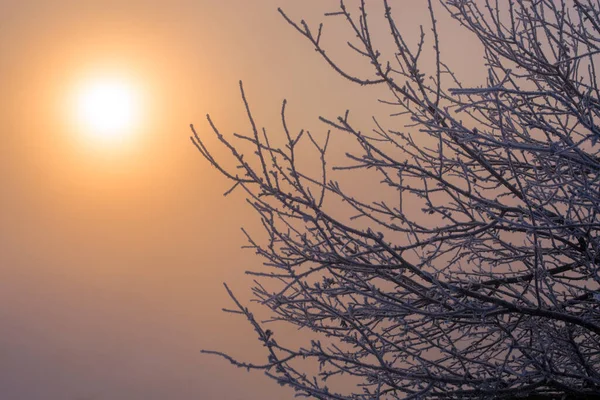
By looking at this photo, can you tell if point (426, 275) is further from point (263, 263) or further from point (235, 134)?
point (235, 134)

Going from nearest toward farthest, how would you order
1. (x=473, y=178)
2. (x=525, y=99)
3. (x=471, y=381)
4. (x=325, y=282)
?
(x=471, y=381) < (x=325, y=282) < (x=525, y=99) < (x=473, y=178)

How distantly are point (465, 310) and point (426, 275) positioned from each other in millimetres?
450

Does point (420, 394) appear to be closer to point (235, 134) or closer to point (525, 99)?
point (235, 134)

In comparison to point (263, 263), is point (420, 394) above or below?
below

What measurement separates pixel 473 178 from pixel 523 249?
0.72 metres

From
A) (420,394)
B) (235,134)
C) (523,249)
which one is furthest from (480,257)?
(235,134)

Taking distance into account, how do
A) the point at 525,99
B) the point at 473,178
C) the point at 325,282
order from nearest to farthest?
the point at 325,282 < the point at 525,99 < the point at 473,178

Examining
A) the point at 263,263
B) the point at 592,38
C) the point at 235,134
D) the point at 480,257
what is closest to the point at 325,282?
the point at 263,263

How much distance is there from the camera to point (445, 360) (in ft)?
18.4

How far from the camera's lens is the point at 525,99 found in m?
5.10

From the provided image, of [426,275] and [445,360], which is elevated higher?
[445,360]

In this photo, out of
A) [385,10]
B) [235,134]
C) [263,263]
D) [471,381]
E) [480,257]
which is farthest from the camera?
[480,257]

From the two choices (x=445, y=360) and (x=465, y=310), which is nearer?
(x=465, y=310)

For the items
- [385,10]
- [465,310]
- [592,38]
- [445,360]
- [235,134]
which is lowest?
[465,310]
